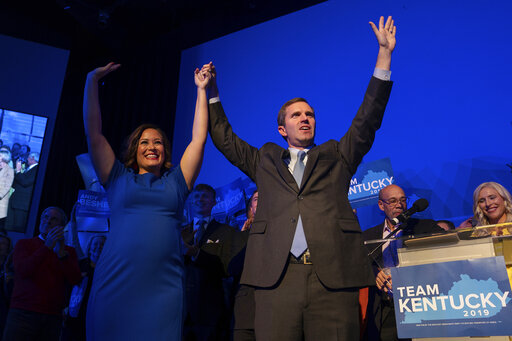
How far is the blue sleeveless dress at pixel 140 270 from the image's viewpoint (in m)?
1.89

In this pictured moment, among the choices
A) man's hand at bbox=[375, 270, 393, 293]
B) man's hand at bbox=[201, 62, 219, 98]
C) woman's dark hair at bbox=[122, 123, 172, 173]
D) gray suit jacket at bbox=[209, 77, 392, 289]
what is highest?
man's hand at bbox=[201, 62, 219, 98]

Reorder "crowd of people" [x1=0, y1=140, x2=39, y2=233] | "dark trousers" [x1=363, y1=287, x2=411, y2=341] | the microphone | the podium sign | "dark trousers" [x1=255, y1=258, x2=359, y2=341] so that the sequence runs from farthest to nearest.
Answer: "crowd of people" [x1=0, y1=140, x2=39, y2=233], "dark trousers" [x1=363, y1=287, x2=411, y2=341], the microphone, "dark trousers" [x1=255, y1=258, x2=359, y2=341], the podium sign

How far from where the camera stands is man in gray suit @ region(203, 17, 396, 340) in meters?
1.81

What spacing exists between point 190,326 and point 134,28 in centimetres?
489

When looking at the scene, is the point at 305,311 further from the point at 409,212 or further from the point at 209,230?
the point at 209,230

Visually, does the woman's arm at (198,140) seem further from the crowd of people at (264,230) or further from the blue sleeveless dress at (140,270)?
the blue sleeveless dress at (140,270)

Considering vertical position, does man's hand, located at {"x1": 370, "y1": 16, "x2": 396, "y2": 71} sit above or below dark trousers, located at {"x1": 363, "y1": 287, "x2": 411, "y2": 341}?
above

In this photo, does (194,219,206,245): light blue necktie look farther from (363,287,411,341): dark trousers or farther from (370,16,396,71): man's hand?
(370,16,396,71): man's hand

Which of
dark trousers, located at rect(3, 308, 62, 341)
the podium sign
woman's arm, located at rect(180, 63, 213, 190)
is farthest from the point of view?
dark trousers, located at rect(3, 308, 62, 341)

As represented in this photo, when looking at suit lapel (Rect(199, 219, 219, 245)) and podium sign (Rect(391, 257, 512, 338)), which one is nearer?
podium sign (Rect(391, 257, 512, 338))

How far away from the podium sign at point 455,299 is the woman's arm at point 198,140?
1055 mm

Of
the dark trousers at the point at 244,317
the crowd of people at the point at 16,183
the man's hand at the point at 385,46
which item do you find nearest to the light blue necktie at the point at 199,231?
the dark trousers at the point at 244,317

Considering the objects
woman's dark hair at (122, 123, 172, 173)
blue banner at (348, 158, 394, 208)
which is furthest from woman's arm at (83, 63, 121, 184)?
blue banner at (348, 158, 394, 208)

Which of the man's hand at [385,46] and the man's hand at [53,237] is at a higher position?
the man's hand at [385,46]
